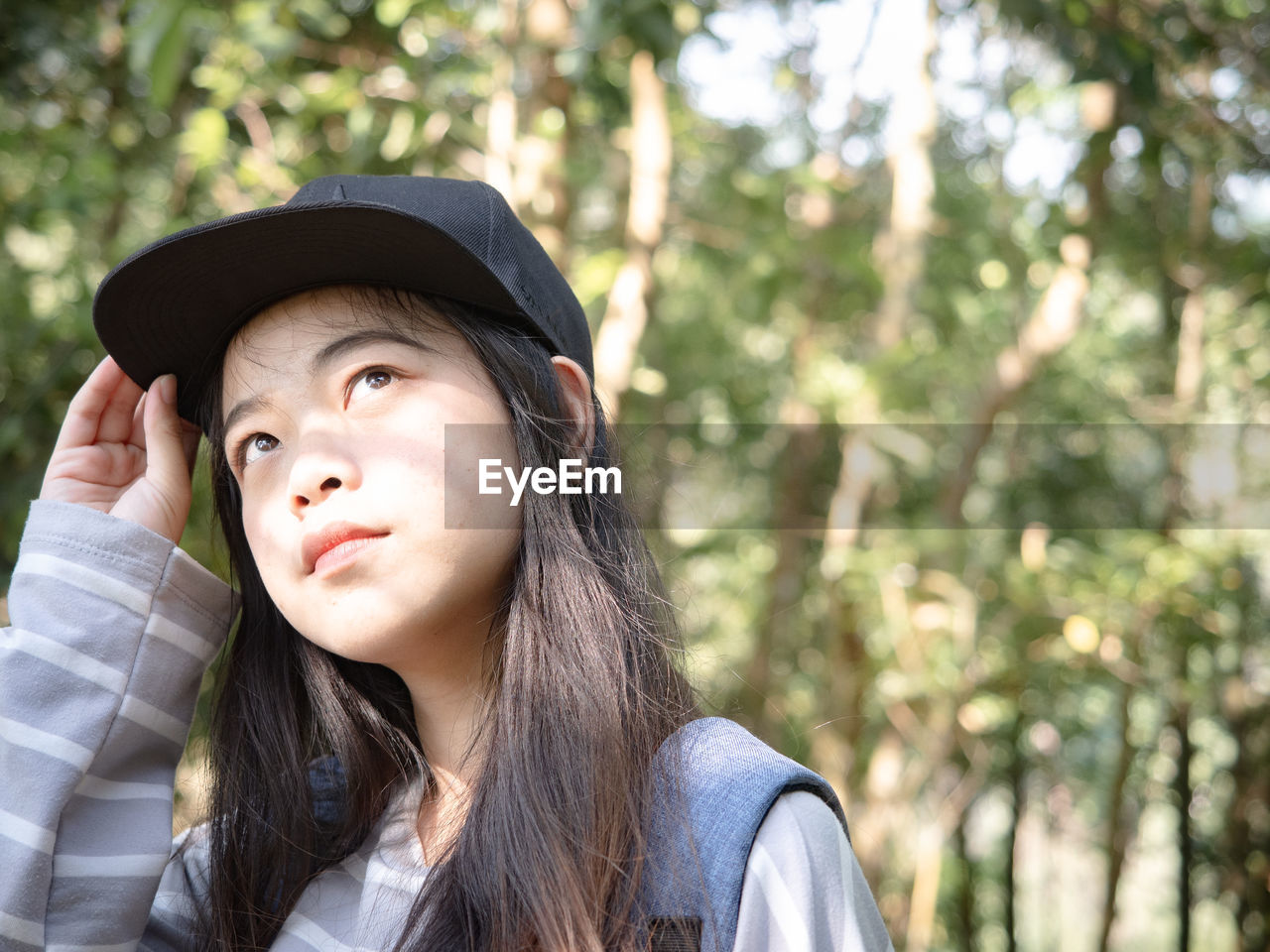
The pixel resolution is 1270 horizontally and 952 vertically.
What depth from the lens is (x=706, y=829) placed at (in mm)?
948

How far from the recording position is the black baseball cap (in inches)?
42.3

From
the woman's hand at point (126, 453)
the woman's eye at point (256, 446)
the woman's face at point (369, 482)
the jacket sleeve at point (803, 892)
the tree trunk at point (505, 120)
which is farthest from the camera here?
the tree trunk at point (505, 120)

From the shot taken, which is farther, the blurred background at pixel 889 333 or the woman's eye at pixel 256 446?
the blurred background at pixel 889 333

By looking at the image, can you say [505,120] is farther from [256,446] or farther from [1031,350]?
[1031,350]

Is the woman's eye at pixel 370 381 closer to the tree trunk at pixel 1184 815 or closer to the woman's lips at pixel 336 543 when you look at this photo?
the woman's lips at pixel 336 543

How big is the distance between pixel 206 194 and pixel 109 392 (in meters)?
1.99

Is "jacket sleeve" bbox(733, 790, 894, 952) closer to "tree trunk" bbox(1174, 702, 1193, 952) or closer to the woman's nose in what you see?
the woman's nose

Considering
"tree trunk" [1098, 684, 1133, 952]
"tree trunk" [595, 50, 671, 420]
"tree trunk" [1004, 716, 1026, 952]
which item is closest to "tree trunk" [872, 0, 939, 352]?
"tree trunk" [595, 50, 671, 420]

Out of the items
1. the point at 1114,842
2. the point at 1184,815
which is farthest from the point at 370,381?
the point at 1114,842

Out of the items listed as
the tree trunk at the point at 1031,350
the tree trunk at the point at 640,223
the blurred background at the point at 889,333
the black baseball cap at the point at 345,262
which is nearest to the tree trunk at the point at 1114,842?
the blurred background at the point at 889,333

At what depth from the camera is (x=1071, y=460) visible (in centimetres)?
504

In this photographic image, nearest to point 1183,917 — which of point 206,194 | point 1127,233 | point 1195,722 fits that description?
point 1195,722

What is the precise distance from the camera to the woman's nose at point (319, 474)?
104cm

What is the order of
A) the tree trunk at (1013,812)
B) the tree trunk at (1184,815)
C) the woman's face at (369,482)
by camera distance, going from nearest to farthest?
the woman's face at (369,482), the tree trunk at (1184,815), the tree trunk at (1013,812)
